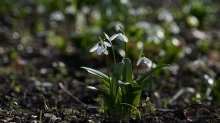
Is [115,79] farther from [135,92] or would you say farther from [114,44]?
[114,44]

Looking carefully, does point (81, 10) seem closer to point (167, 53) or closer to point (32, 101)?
point (167, 53)

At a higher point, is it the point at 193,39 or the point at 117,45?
the point at 193,39

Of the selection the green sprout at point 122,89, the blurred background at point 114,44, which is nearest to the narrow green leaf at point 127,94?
the green sprout at point 122,89

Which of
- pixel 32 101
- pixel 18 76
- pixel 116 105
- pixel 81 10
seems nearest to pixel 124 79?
pixel 116 105

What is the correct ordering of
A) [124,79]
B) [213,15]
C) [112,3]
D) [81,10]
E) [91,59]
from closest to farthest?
[124,79] → [91,59] → [112,3] → [81,10] → [213,15]

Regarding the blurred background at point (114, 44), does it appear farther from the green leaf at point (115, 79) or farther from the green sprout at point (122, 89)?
the green leaf at point (115, 79)

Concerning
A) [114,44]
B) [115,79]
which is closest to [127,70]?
[115,79]

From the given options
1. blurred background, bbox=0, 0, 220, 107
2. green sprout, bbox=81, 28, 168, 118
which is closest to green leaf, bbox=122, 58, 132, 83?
green sprout, bbox=81, 28, 168, 118

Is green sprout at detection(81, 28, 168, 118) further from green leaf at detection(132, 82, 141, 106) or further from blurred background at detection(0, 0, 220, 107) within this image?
blurred background at detection(0, 0, 220, 107)
